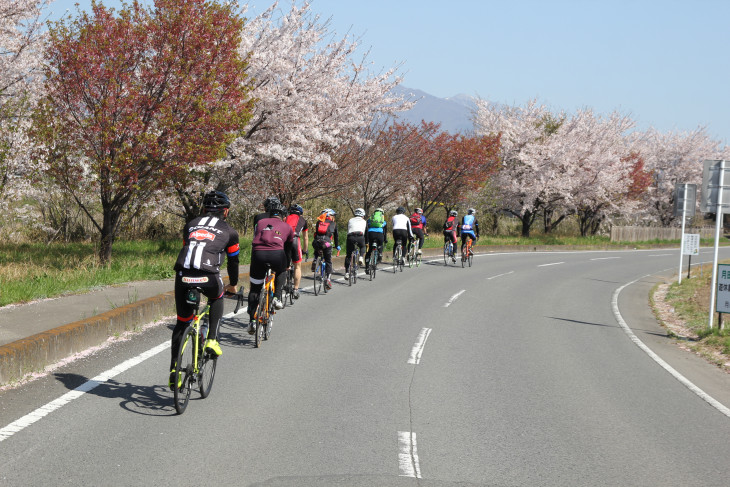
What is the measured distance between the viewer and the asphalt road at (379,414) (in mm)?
4758

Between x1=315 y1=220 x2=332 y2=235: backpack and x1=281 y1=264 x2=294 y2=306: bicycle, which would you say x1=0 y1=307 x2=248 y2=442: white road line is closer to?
x1=281 y1=264 x2=294 y2=306: bicycle

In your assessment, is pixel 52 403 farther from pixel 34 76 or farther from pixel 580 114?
pixel 580 114

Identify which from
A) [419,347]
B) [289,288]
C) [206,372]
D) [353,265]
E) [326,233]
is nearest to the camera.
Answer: [206,372]

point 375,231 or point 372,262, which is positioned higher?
point 375,231

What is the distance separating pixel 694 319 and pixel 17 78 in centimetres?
1682

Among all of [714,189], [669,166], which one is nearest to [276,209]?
[714,189]

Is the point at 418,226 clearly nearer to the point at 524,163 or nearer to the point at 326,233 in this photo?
the point at 326,233

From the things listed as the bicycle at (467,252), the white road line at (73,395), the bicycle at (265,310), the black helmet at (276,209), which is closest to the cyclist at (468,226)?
the bicycle at (467,252)

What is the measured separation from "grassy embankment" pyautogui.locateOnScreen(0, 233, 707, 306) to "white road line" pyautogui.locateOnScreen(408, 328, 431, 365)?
218 inches

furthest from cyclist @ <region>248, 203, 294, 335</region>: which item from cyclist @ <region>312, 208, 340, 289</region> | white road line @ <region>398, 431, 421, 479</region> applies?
cyclist @ <region>312, 208, 340, 289</region>

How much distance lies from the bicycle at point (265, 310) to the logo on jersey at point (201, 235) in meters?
3.09

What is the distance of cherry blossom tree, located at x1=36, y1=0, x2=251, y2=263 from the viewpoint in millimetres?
14398

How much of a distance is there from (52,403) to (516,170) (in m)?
40.6

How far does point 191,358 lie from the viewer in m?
5.97
